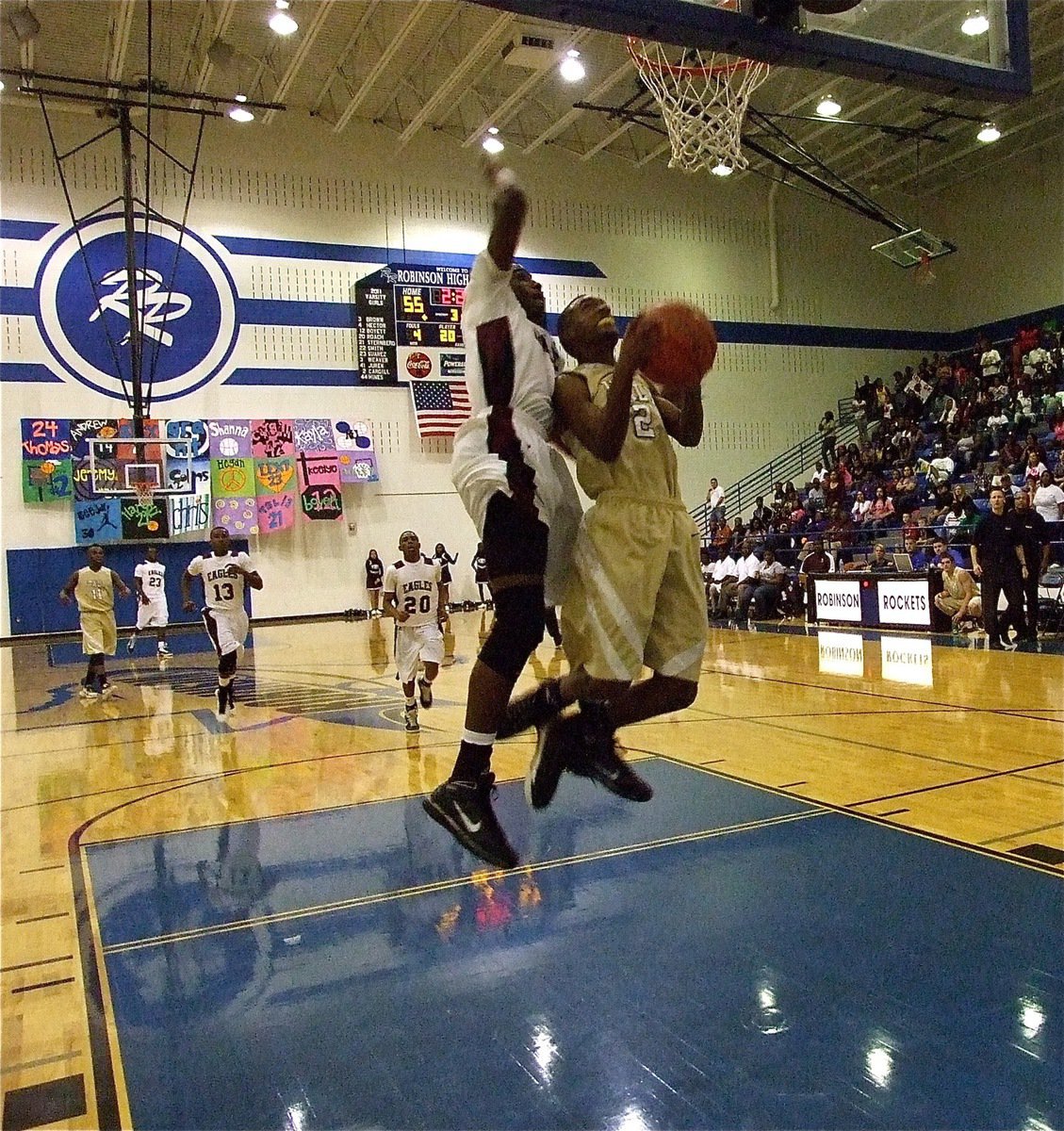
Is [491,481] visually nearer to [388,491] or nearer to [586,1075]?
[586,1075]

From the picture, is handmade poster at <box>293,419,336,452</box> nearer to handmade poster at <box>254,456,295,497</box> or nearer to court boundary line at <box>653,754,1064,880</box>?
handmade poster at <box>254,456,295,497</box>

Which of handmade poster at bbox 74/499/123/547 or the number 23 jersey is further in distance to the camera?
handmade poster at bbox 74/499/123/547

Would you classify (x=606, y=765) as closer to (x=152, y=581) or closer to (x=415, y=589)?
(x=415, y=589)

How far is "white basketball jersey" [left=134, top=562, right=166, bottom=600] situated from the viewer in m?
14.0

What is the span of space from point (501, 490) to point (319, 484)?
16280 mm

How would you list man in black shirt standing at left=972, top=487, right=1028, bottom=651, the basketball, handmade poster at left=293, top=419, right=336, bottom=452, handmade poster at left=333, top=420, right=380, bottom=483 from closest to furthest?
1. the basketball
2. man in black shirt standing at left=972, top=487, right=1028, bottom=651
3. handmade poster at left=293, top=419, right=336, bottom=452
4. handmade poster at left=333, top=420, right=380, bottom=483

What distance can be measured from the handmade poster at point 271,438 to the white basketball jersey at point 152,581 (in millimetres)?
4322

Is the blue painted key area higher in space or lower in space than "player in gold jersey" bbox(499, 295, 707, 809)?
lower

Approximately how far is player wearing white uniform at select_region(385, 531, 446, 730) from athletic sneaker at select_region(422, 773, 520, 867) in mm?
4624

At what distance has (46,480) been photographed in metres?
16.6

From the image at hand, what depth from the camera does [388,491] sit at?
1908 cm

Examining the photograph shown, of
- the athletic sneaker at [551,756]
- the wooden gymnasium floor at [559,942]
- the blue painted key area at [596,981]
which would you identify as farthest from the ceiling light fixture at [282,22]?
the athletic sneaker at [551,756]

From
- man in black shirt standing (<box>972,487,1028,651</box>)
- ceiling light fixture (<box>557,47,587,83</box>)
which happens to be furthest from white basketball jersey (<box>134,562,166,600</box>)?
man in black shirt standing (<box>972,487,1028,651</box>)

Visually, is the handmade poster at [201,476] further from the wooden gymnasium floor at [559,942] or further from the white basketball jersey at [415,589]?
the wooden gymnasium floor at [559,942]
